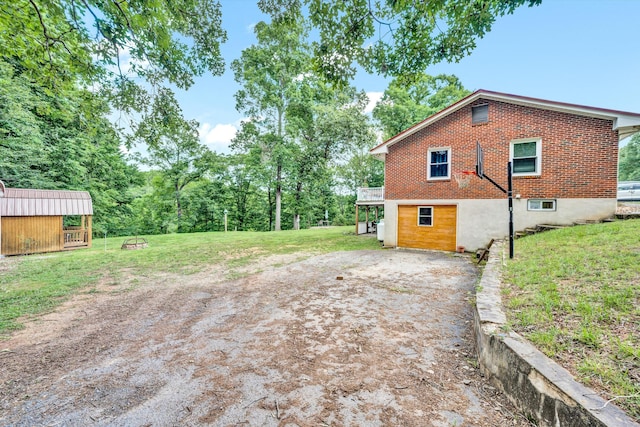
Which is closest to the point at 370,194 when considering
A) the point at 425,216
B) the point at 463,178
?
the point at 425,216

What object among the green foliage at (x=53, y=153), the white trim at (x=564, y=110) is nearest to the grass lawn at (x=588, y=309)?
the white trim at (x=564, y=110)

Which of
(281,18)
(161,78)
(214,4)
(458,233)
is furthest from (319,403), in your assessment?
(458,233)

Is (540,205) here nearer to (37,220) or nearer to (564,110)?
(564,110)

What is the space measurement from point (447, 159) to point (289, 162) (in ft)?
52.6

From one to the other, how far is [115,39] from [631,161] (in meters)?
50.5

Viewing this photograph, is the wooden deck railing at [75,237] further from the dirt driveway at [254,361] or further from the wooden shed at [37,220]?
the dirt driveway at [254,361]

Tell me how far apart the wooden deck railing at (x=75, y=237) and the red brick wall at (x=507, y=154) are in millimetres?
16560

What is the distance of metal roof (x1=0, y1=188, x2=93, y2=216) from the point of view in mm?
11248

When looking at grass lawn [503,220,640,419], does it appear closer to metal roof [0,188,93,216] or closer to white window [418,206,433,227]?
white window [418,206,433,227]

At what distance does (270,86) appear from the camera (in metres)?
22.6

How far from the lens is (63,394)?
2479 mm

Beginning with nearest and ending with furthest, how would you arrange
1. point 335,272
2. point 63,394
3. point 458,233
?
1. point 63,394
2. point 335,272
3. point 458,233

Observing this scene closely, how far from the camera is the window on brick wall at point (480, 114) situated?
9812 millimetres

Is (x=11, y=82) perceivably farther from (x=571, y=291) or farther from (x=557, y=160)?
(x=557, y=160)
